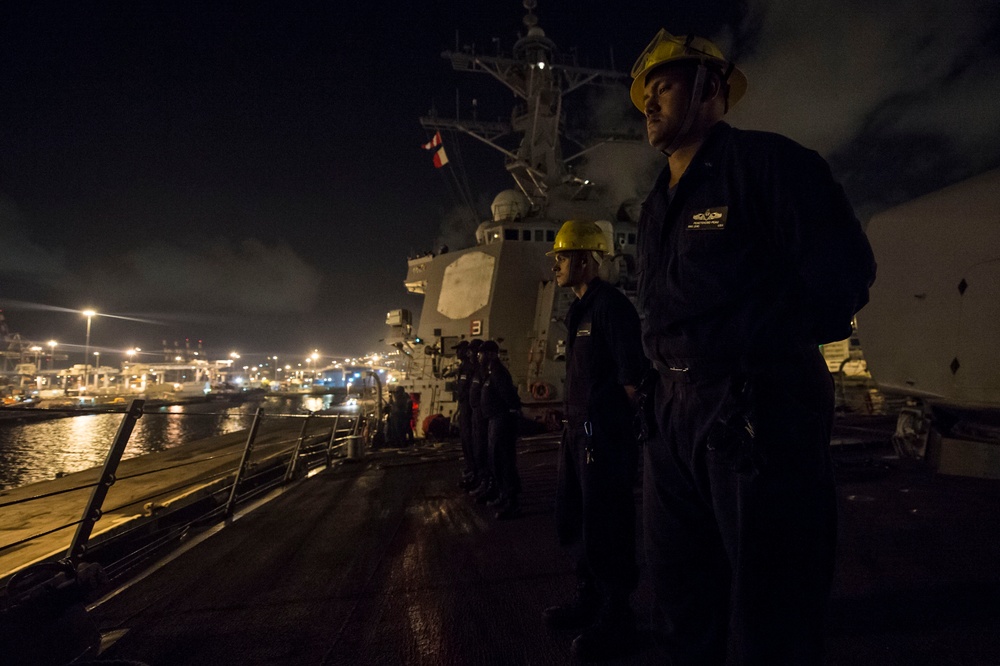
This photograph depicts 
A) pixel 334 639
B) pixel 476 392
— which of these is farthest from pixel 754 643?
pixel 476 392

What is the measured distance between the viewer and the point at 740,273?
3.83 ft

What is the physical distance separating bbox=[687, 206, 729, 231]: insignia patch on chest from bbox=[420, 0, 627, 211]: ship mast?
53.3 ft

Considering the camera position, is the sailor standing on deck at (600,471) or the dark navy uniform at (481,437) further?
the dark navy uniform at (481,437)

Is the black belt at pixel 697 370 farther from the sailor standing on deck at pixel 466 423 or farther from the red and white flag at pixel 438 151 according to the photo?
the red and white flag at pixel 438 151

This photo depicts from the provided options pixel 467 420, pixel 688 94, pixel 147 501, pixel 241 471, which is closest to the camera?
pixel 688 94

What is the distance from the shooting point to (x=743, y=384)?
112cm

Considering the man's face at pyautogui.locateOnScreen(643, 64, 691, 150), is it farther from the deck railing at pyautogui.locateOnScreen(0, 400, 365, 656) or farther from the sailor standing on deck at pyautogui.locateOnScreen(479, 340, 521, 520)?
the sailor standing on deck at pyautogui.locateOnScreen(479, 340, 521, 520)

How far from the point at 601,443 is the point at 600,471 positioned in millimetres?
132

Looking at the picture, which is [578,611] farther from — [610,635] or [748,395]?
[748,395]

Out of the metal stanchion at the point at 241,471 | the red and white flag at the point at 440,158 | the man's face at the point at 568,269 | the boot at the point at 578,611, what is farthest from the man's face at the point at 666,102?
the red and white flag at the point at 440,158

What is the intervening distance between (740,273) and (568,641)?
186cm

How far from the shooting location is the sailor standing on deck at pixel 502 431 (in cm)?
451

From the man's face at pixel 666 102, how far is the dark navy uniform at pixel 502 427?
3455 mm

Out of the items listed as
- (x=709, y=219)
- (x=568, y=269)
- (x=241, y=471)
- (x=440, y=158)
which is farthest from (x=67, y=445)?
(x=709, y=219)
